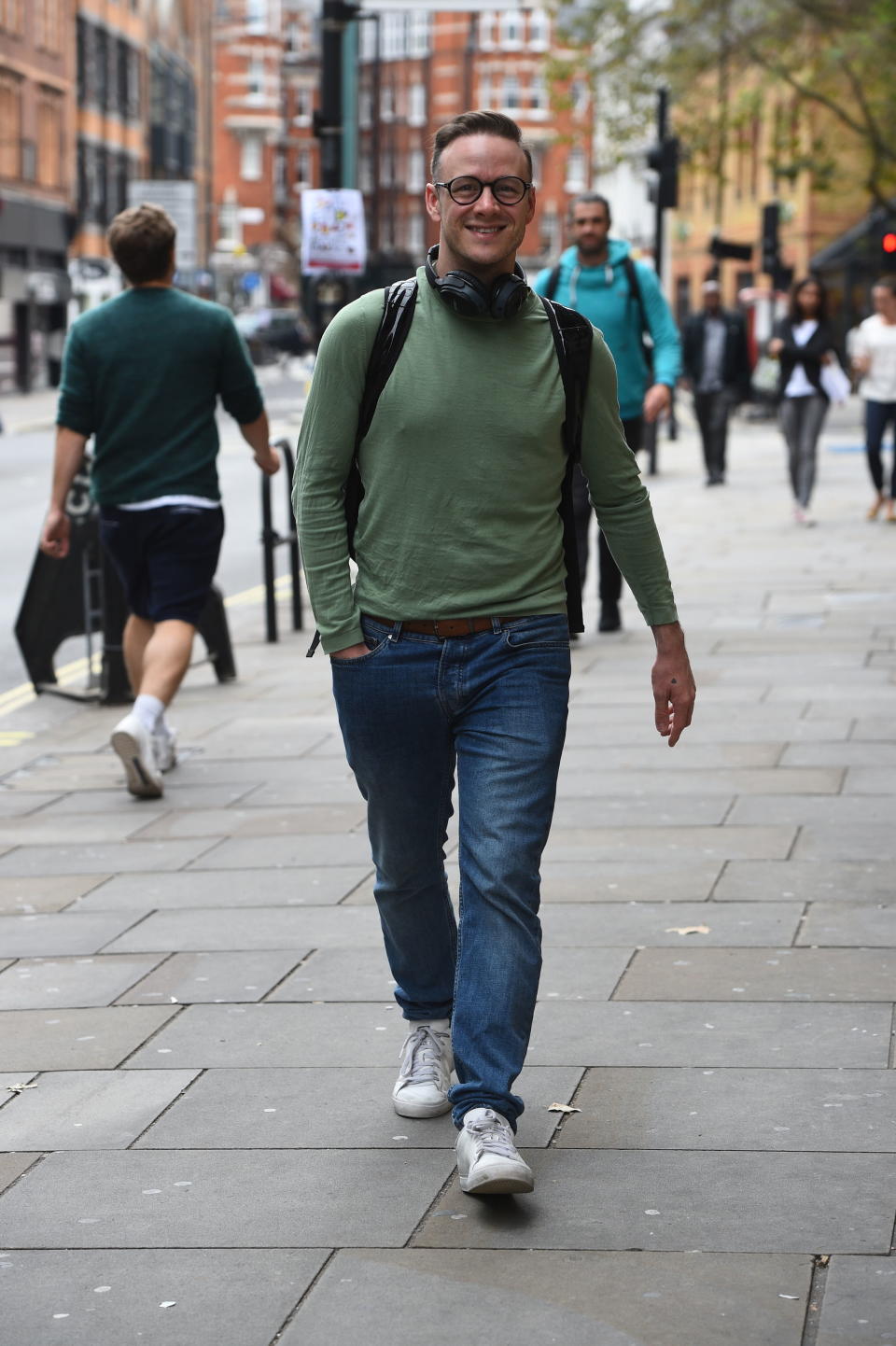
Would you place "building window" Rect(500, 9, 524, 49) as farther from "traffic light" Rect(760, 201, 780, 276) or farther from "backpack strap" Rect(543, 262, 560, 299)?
"backpack strap" Rect(543, 262, 560, 299)

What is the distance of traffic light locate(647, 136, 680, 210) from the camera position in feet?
83.6

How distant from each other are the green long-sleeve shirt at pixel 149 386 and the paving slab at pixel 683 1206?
12.1 ft

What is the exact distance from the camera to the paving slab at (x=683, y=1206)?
3512 mm

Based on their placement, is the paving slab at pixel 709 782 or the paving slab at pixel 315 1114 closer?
the paving slab at pixel 315 1114

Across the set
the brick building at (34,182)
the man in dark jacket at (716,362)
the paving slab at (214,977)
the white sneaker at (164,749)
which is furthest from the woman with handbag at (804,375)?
the brick building at (34,182)

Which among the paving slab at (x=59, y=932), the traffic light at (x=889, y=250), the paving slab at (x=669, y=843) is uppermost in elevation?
the traffic light at (x=889, y=250)

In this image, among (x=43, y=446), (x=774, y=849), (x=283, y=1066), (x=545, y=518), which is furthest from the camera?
(x=43, y=446)

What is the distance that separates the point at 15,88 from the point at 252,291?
31609 mm

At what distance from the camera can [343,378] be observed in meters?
3.83

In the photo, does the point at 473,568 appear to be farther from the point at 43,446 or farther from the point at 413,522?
the point at 43,446

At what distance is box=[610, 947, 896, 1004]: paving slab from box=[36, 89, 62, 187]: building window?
5322 centimetres

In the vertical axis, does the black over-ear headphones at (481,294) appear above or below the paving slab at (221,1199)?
above

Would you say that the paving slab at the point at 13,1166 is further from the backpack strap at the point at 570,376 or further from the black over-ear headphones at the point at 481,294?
the black over-ear headphones at the point at 481,294

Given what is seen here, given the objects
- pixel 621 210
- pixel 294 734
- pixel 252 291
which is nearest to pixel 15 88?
pixel 252 291
